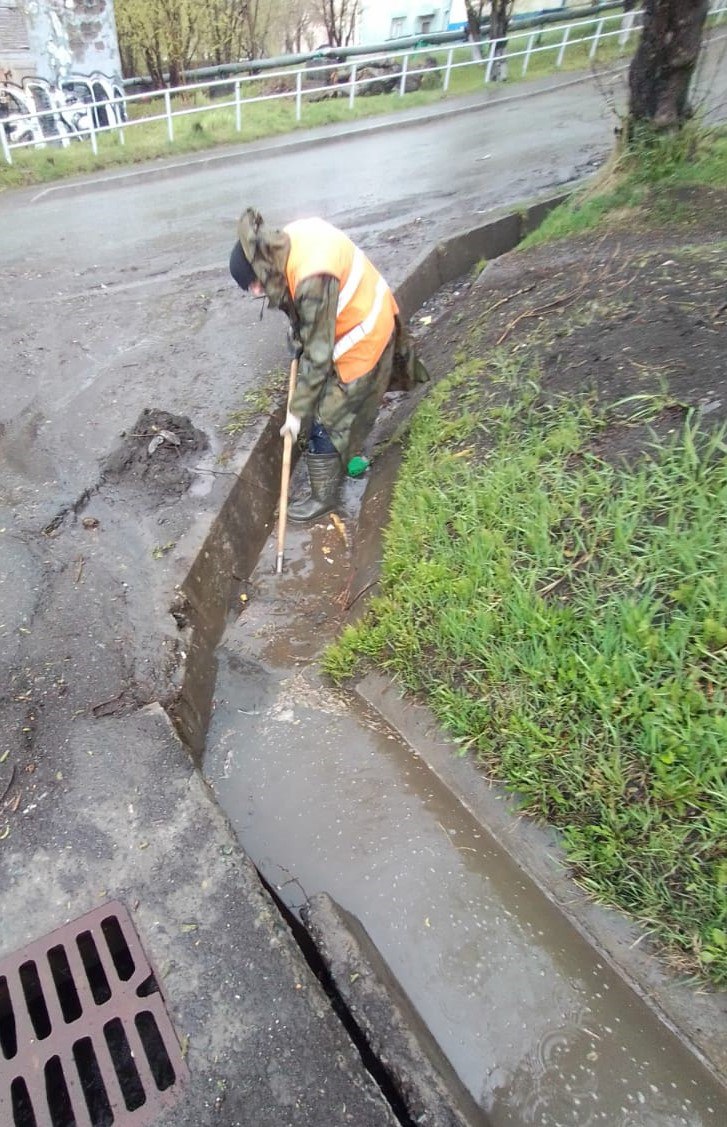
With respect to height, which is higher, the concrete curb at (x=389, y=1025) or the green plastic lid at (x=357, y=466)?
the concrete curb at (x=389, y=1025)

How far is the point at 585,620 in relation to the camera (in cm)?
246

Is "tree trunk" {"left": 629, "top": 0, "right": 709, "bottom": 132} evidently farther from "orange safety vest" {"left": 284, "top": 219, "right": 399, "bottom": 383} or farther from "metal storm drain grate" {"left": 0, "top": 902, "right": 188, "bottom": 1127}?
"metal storm drain grate" {"left": 0, "top": 902, "right": 188, "bottom": 1127}

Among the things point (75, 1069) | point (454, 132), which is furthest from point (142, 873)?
point (454, 132)

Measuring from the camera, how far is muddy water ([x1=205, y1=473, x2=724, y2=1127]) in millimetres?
1789

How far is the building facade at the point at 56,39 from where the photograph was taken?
1364 centimetres

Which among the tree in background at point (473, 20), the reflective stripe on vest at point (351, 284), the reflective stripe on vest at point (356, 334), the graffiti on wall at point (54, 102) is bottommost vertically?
the graffiti on wall at point (54, 102)

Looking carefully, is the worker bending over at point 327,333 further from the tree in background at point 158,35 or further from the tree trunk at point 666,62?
the tree in background at point 158,35

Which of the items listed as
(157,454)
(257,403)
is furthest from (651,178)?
(157,454)

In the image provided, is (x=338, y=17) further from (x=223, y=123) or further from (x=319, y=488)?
(x=319, y=488)

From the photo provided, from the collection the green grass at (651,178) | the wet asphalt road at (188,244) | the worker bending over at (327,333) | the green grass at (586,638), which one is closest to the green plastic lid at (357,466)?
the worker bending over at (327,333)

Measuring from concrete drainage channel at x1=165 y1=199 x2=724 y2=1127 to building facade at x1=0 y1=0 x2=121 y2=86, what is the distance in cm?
1595

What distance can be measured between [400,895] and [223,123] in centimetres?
1532

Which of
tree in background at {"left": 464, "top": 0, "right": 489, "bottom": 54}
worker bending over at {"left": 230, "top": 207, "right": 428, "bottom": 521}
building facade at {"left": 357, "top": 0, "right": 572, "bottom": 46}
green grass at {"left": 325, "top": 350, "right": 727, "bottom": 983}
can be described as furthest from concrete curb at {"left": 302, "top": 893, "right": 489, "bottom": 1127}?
building facade at {"left": 357, "top": 0, "right": 572, "bottom": 46}

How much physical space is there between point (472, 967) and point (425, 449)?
8.49 ft
